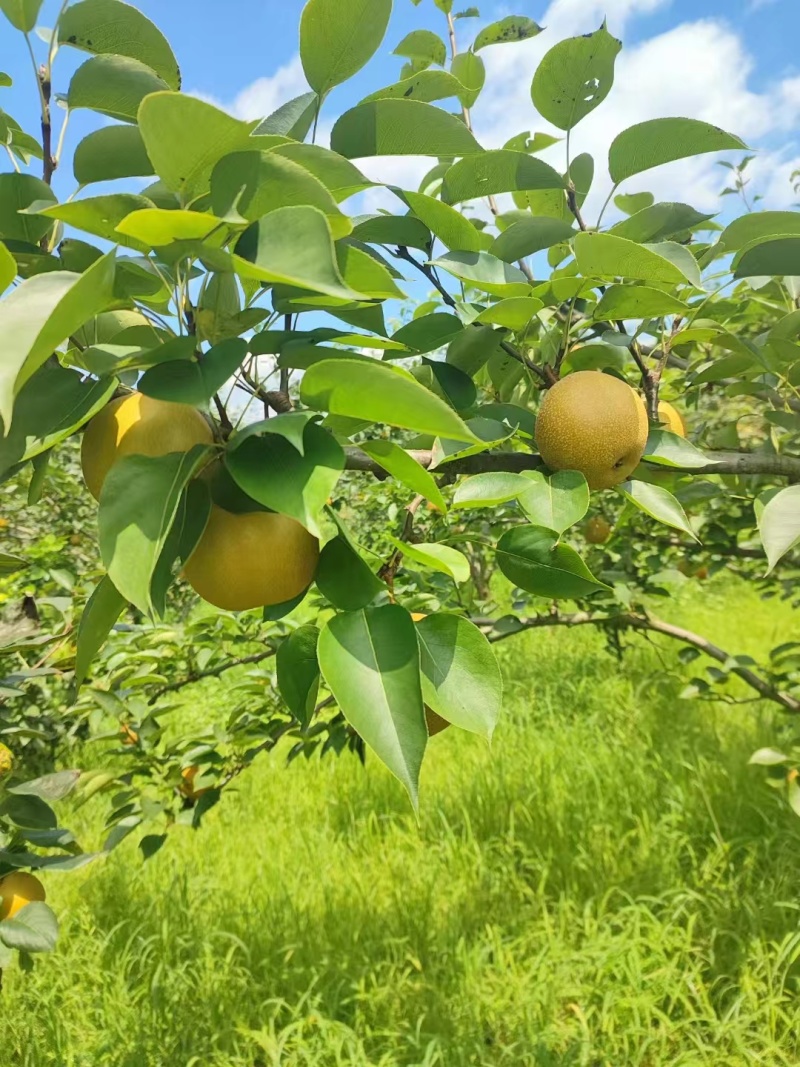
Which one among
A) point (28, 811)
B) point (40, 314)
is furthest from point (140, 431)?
point (28, 811)

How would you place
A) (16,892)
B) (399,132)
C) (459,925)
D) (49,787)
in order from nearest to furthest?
1. (399,132)
2. (49,787)
3. (16,892)
4. (459,925)

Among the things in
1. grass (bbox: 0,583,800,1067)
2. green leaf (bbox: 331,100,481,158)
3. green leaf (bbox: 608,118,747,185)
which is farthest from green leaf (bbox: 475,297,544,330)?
grass (bbox: 0,583,800,1067)

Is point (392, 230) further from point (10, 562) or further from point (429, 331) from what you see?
point (10, 562)

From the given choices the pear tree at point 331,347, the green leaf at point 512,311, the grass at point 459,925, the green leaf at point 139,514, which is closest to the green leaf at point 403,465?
the pear tree at point 331,347

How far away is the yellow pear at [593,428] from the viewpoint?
67 cm

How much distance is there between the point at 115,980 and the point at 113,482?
209 cm

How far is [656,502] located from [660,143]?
34 centimetres

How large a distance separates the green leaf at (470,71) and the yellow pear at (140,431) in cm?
69

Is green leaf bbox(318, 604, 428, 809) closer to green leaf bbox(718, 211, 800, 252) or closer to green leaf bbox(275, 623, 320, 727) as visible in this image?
green leaf bbox(275, 623, 320, 727)

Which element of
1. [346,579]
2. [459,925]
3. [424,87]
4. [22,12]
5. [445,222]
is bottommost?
[459,925]

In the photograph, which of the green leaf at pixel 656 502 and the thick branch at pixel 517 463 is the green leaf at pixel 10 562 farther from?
the green leaf at pixel 656 502

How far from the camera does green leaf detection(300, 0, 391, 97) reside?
52 cm

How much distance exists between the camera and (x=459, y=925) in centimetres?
208

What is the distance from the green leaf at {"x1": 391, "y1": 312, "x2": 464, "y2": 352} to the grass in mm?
1546
